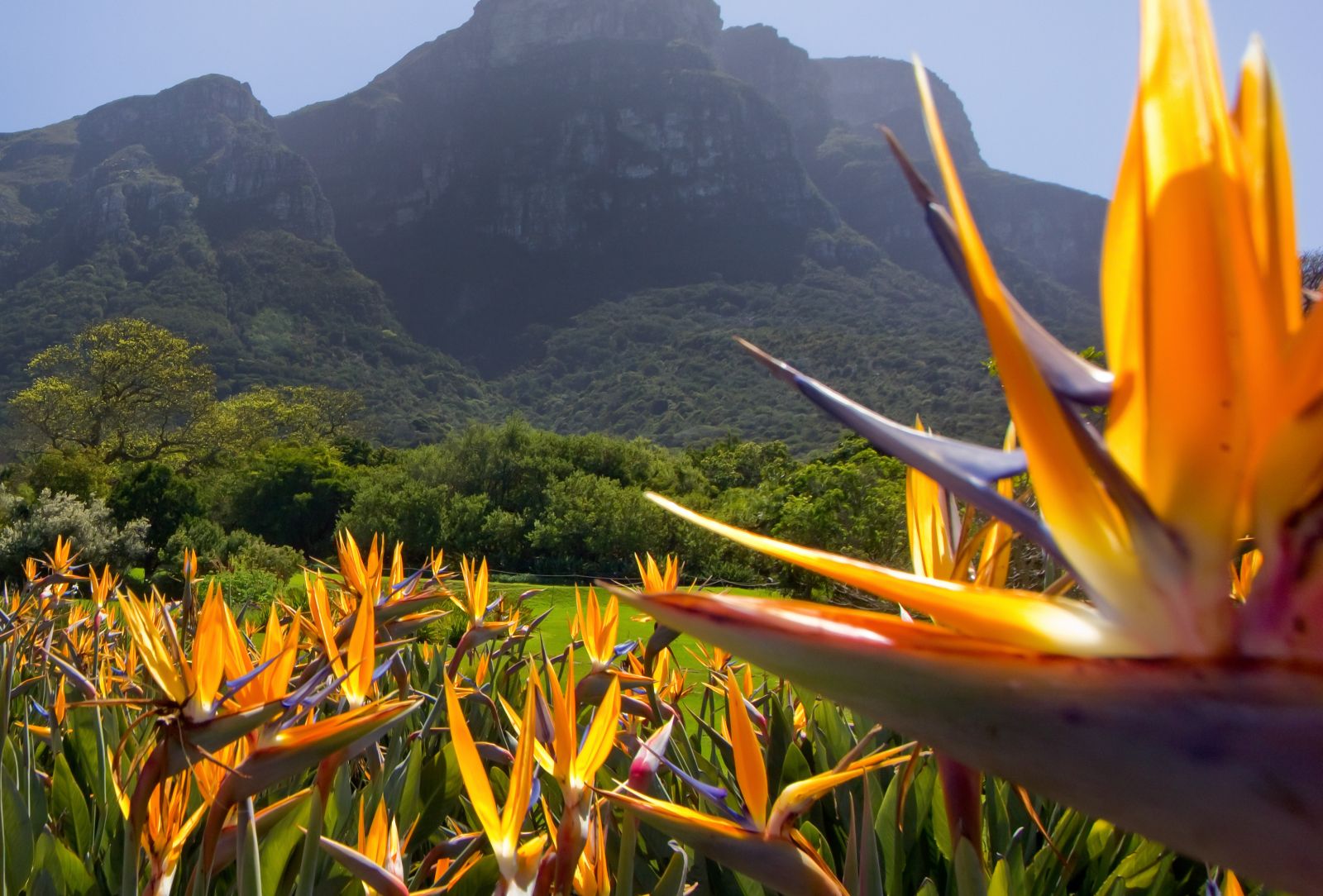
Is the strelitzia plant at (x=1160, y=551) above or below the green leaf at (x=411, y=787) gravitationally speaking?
above

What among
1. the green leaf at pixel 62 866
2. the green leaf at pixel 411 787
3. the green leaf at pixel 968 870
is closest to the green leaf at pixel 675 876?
the green leaf at pixel 968 870

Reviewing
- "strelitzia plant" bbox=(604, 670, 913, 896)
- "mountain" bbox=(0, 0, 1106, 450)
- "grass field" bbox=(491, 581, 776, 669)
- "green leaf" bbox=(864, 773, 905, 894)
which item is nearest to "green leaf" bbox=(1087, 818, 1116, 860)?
"green leaf" bbox=(864, 773, 905, 894)

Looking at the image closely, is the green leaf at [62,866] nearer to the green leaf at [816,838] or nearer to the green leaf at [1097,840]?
the green leaf at [816,838]

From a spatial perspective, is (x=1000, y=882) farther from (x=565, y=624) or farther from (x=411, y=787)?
(x=565, y=624)

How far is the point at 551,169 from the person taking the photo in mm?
67000

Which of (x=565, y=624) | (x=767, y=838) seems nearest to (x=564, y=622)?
(x=565, y=624)

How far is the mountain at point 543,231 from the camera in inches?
1770

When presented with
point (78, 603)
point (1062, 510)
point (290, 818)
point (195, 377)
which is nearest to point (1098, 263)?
point (1062, 510)

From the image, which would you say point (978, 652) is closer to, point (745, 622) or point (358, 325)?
point (745, 622)

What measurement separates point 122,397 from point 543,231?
44.3m

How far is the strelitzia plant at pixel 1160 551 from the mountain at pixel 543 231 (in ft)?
107

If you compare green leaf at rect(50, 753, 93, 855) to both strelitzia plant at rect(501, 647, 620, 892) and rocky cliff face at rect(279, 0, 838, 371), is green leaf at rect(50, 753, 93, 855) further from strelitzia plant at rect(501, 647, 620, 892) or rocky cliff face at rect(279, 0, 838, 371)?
rocky cliff face at rect(279, 0, 838, 371)

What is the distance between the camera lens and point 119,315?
47688 mm

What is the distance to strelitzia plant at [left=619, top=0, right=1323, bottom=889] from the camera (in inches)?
9.2
